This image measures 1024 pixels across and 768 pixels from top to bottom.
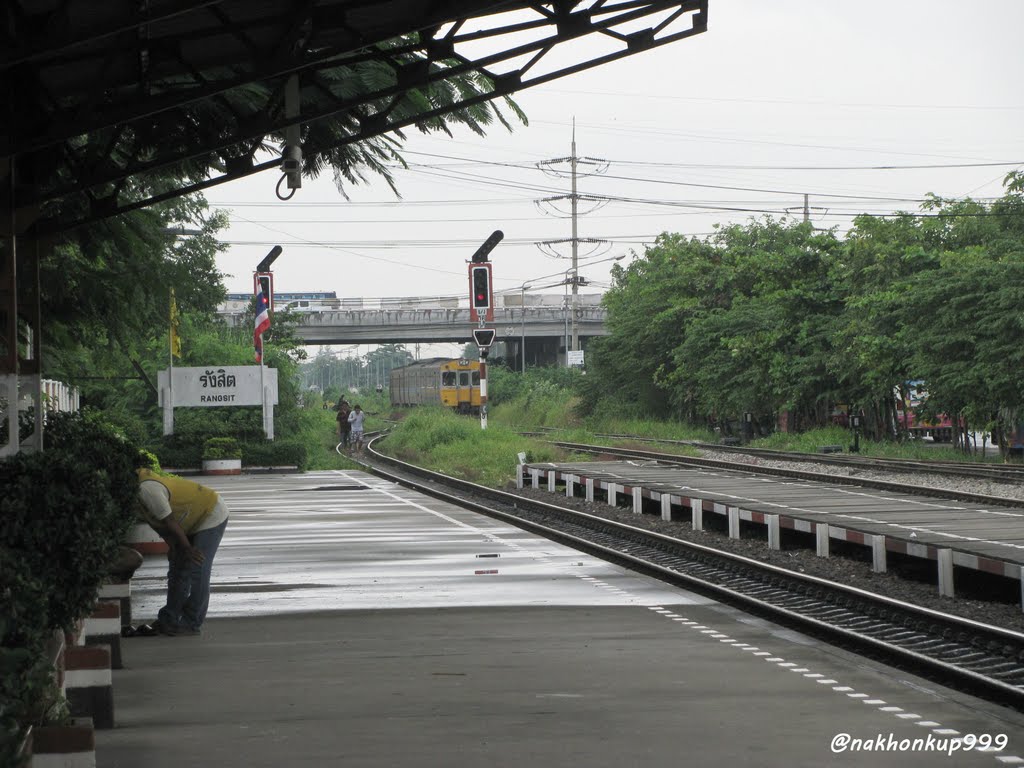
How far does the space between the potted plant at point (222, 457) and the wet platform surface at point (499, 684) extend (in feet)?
65.6

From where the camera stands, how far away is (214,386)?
33.8m

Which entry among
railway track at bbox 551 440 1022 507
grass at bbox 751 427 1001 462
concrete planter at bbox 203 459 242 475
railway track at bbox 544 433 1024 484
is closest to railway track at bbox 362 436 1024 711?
railway track at bbox 551 440 1022 507

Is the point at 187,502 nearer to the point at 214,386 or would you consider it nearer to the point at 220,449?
the point at 214,386

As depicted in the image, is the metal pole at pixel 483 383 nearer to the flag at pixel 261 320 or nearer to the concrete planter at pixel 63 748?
the flag at pixel 261 320

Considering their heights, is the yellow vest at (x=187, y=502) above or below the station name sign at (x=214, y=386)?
below

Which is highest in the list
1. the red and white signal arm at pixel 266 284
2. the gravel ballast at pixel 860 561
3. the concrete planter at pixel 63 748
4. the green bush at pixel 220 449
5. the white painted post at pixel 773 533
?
the red and white signal arm at pixel 266 284

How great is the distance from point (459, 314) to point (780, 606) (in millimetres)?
69339

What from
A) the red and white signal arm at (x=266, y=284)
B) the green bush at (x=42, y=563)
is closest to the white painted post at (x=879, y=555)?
the green bush at (x=42, y=563)

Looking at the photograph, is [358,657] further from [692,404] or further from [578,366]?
[578,366]

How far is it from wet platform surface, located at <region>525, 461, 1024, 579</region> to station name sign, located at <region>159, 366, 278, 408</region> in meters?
9.22

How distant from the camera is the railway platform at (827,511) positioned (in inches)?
510

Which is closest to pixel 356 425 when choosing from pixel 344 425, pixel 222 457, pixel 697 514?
pixel 344 425

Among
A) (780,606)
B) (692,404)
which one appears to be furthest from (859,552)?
(692,404)

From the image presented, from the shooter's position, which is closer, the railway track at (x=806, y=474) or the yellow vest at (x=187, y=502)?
the yellow vest at (x=187, y=502)
